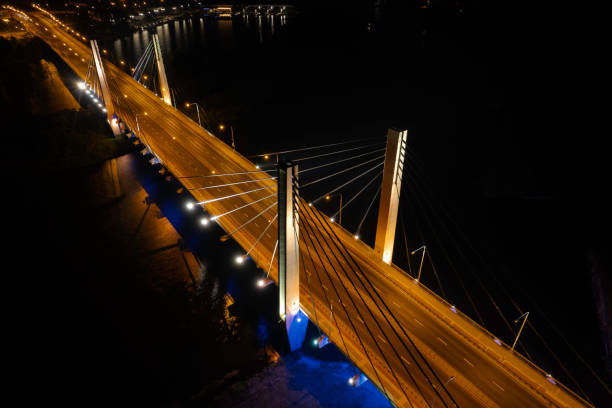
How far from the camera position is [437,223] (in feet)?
126

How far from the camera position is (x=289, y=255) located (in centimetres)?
1742

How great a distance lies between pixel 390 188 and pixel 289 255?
6490mm

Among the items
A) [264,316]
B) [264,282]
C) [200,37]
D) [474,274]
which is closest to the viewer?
[264,282]

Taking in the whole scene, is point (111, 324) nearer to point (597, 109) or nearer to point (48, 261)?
point (48, 261)

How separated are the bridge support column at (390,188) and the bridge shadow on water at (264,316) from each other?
6.38 meters

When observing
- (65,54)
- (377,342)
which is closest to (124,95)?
(65,54)

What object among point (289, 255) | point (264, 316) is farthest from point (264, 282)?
point (264, 316)

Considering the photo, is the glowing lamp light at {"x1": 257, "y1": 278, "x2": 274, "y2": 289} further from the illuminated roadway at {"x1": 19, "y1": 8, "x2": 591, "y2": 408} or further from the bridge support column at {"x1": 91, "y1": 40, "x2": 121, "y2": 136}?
the bridge support column at {"x1": 91, "y1": 40, "x2": 121, "y2": 136}

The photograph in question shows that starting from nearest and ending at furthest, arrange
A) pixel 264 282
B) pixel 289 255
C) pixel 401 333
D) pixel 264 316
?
1. pixel 289 255
2. pixel 401 333
3. pixel 264 282
4. pixel 264 316

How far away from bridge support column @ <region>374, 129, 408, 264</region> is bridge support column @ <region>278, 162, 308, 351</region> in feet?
17.6

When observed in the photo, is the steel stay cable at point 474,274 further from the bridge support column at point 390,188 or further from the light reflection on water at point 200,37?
the light reflection on water at point 200,37

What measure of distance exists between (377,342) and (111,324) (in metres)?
17.3

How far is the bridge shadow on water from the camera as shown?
19625 mm

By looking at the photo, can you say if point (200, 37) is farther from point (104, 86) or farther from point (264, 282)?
point (264, 282)
